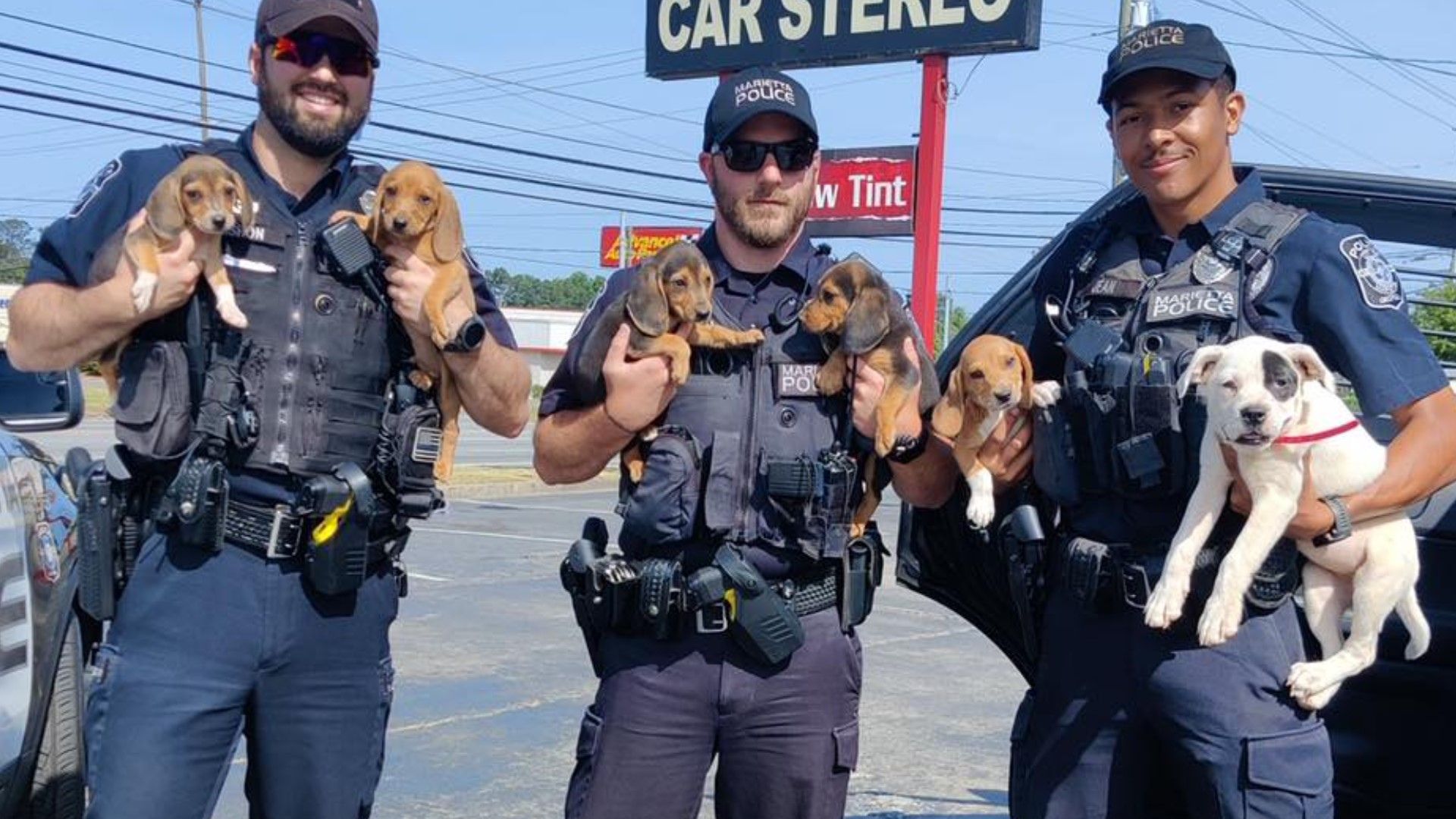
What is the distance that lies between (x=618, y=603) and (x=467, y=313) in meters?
0.68

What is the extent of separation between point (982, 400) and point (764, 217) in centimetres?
61

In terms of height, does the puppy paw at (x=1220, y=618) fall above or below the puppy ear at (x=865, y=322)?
below

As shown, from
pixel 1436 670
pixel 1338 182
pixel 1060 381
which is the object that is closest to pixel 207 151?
pixel 1060 381

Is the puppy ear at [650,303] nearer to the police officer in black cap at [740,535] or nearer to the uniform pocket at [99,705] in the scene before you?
the police officer in black cap at [740,535]

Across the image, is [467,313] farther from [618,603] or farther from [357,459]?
[618,603]

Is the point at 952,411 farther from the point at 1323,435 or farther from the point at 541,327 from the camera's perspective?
the point at 541,327

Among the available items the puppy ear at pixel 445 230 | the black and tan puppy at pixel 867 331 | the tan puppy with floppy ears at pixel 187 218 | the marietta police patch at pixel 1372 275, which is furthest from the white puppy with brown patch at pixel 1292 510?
the tan puppy with floppy ears at pixel 187 218

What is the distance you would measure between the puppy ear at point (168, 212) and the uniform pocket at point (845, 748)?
1.66 m

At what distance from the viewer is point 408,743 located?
5.82m

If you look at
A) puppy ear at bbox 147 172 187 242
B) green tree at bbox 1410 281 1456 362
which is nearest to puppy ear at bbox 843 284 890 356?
puppy ear at bbox 147 172 187 242

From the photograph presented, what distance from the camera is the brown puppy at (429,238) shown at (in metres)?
2.90

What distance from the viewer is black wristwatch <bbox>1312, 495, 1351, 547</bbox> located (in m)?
2.63

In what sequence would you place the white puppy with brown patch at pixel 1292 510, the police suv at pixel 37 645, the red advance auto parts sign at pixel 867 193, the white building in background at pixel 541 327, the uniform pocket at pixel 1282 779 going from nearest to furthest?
the white puppy with brown patch at pixel 1292 510 → the uniform pocket at pixel 1282 779 → the police suv at pixel 37 645 → the red advance auto parts sign at pixel 867 193 → the white building in background at pixel 541 327

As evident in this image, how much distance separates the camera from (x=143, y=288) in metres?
2.72
